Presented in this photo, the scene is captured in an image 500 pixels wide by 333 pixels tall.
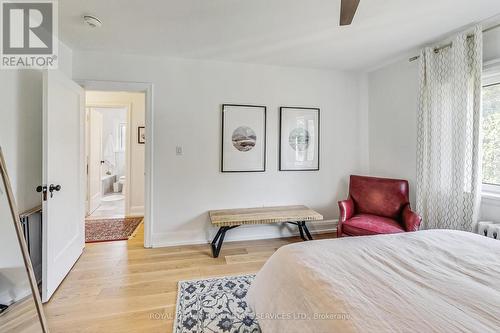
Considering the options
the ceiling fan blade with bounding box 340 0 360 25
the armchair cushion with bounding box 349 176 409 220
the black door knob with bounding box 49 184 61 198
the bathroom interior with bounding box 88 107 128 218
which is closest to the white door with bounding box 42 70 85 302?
the black door knob with bounding box 49 184 61 198

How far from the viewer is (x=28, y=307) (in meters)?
1.59

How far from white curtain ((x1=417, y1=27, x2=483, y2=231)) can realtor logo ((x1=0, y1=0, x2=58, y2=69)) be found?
354 centimetres

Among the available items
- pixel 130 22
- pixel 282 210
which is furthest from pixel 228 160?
pixel 130 22

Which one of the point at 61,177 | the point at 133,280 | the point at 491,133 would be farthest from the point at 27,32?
the point at 491,133

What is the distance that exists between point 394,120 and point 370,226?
1500 mm

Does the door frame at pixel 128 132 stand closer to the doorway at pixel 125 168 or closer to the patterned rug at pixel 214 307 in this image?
the doorway at pixel 125 168

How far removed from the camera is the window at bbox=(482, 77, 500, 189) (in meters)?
2.10

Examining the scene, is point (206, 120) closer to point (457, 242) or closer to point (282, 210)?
point (282, 210)

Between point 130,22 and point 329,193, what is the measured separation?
311cm

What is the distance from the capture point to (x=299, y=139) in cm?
322

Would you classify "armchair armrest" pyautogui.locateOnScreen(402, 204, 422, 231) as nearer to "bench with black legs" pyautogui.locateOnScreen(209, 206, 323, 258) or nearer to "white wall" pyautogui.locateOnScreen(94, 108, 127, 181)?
"bench with black legs" pyautogui.locateOnScreen(209, 206, 323, 258)

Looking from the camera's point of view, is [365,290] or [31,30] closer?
[365,290]

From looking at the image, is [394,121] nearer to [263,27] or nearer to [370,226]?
[370,226]

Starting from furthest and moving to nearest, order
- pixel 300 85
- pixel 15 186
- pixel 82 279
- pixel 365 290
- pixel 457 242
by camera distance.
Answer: pixel 300 85 → pixel 82 279 → pixel 15 186 → pixel 457 242 → pixel 365 290
